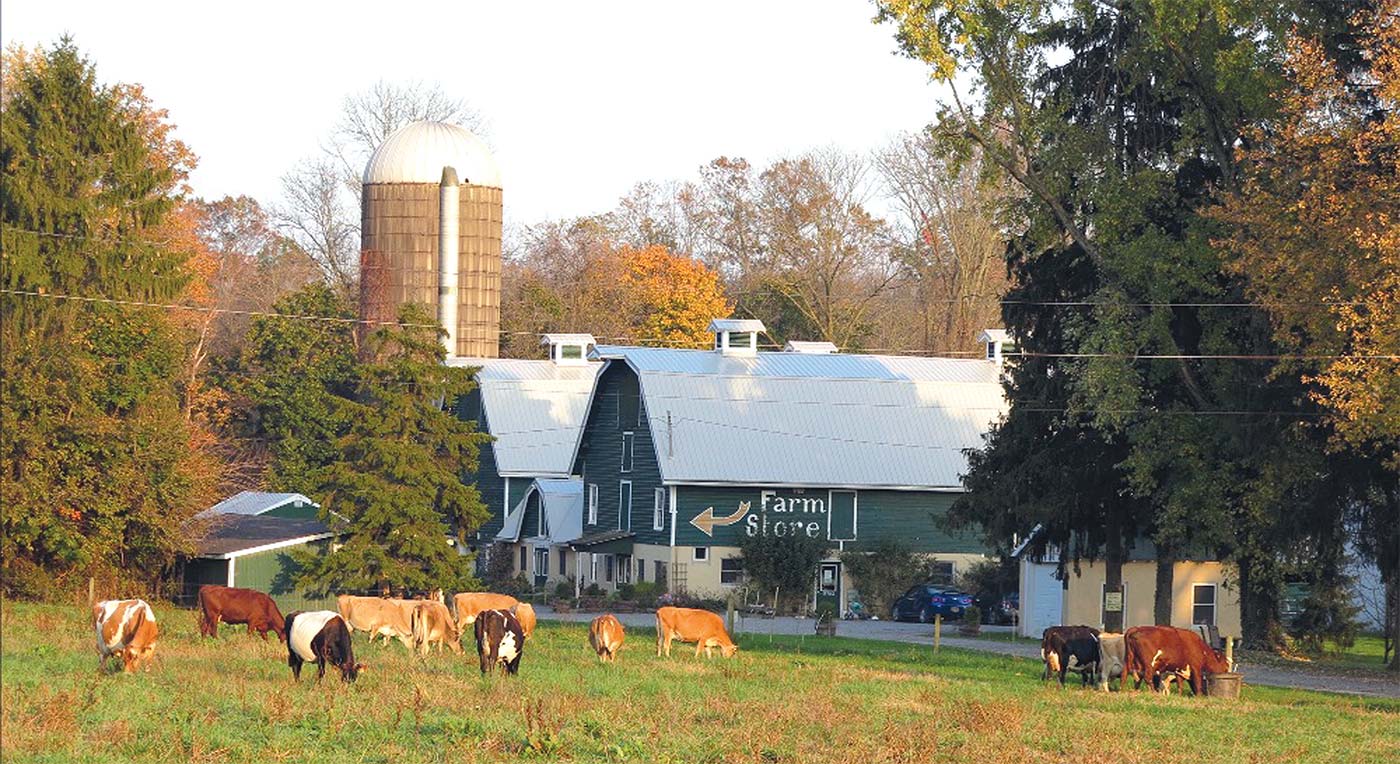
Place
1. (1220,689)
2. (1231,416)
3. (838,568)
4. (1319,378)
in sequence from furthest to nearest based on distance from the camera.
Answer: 1. (838,568)
2. (1231,416)
3. (1319,378)
4. (1220,689)

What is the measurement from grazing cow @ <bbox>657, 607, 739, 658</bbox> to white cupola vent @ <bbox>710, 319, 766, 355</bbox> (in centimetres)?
3426

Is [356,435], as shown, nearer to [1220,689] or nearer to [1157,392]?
[1157,392]

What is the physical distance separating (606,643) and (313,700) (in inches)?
412

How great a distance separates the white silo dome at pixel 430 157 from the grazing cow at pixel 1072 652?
4722 centimetres

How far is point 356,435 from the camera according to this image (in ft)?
157

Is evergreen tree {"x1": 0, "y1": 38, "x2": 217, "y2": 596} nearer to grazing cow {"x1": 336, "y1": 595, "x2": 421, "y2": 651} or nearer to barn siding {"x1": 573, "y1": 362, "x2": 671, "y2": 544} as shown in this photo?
grazing cow {"x1": 336, "y1": 595, "x2": 421, "y2": 651}

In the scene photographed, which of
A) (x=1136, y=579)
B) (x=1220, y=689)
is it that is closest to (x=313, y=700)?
(x=1220, y=689)

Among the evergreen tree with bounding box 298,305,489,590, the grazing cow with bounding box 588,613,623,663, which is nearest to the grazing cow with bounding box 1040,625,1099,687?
the grazing cow with bounding box 588,613,623,663

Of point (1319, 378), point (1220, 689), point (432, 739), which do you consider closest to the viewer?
point (432, 739)

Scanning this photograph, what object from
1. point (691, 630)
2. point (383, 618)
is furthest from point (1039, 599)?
point (383, 618)

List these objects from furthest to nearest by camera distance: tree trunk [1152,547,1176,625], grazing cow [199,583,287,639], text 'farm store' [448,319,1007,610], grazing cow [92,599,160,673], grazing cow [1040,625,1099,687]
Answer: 1. text 'farm store' [448,319,1007,610]
2. tree trunk [1152,547,1176,625]
3. grazing cow [199,583,287,639]
4. grazing cow [1040,625,1099,687]
5. grazing cow [92,599,160,673]

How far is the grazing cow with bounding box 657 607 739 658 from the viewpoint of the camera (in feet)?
107

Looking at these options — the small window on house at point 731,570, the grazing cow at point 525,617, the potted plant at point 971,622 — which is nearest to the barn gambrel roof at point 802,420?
the small window on house at point 731,570

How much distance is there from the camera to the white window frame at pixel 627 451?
62781mm
